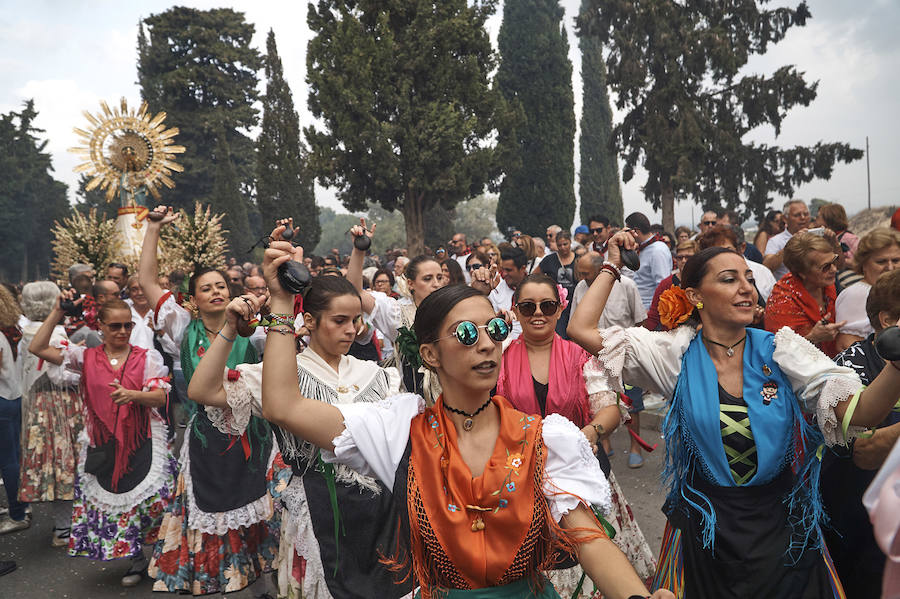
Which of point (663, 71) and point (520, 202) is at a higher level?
point (663, 71)

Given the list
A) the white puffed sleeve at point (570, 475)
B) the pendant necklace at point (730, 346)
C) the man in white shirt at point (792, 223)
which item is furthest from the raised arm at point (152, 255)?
the man in white shirt at point (792, 223)

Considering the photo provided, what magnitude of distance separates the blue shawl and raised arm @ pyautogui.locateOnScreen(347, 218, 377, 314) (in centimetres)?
239

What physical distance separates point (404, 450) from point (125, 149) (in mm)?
20124

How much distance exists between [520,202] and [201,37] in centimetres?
2659

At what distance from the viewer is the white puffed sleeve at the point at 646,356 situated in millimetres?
3531

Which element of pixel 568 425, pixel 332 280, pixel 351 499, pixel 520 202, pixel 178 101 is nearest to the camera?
pixel 568 425

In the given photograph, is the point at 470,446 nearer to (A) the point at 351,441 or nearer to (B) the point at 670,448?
(A) the point at 351,441

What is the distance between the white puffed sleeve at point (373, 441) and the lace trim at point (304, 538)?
1357mm

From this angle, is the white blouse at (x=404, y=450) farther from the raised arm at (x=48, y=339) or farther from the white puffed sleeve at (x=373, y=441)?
the raised arm at (x=48, y=339)

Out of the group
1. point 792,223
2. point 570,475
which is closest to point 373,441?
point 570,475

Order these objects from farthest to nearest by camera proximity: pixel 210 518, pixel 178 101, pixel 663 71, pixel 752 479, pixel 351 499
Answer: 1. pixel 178 101
2. pixel 663 71
3. pixel 210 518
4. pixel 351 499
5. pixel 752 479

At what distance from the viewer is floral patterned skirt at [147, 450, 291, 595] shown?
5.16 meters

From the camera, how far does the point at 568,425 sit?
238cm

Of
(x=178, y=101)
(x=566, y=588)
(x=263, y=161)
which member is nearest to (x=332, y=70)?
(x=263, y=161)
